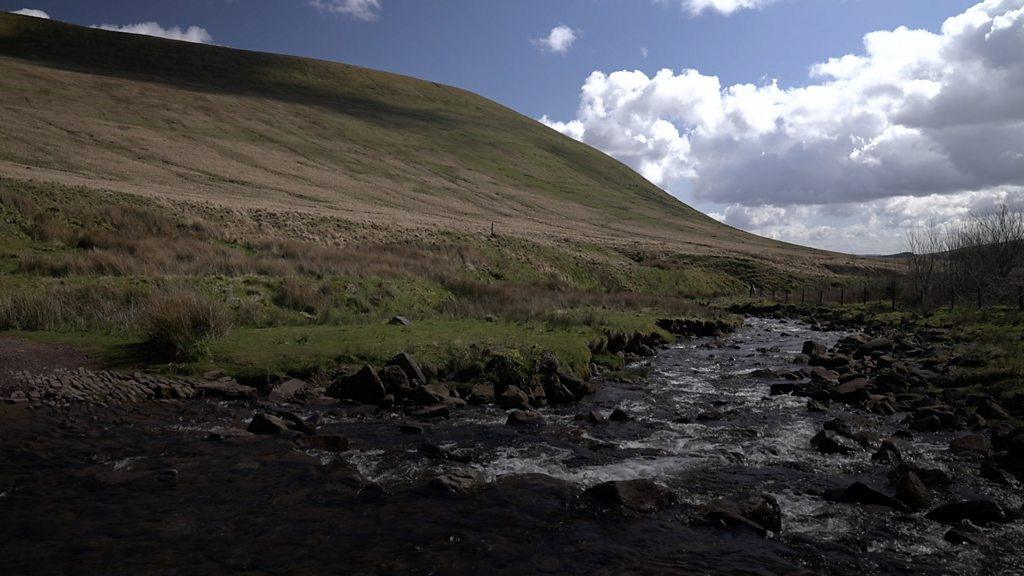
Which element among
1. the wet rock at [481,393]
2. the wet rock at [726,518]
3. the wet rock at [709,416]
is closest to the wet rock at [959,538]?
the wet rock at [726,518]

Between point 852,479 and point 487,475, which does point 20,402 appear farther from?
point 852,479

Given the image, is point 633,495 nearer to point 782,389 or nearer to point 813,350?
point 782,389

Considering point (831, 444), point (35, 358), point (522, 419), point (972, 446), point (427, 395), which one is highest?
point (972, 446)

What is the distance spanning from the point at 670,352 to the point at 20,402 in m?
25.0

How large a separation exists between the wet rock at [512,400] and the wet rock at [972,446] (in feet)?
34.4

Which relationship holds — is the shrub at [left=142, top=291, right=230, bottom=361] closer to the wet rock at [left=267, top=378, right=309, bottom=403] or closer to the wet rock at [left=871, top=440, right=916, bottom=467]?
the wet rock at [left=267, top=378, right=309, bottom=403]

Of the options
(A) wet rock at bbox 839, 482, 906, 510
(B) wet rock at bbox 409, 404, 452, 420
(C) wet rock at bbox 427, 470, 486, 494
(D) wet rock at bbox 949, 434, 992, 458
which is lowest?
(B) wet rock at bbox 409, 404, 452, 420

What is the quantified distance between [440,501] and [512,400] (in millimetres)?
6813

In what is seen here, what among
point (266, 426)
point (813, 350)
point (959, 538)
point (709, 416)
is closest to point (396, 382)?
point (266, 426)

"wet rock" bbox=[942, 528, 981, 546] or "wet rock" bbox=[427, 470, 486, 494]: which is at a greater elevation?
"wet rock" bbox=[942, 528, 981, 546]

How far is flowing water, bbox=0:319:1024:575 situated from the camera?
27.5 ft

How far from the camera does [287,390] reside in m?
16.8

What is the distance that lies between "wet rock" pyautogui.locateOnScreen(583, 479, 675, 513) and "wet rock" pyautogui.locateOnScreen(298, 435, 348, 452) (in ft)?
17.7

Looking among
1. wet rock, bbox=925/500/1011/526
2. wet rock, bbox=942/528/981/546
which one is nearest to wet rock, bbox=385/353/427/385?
wet rock, bbox=925/500/1011/526
